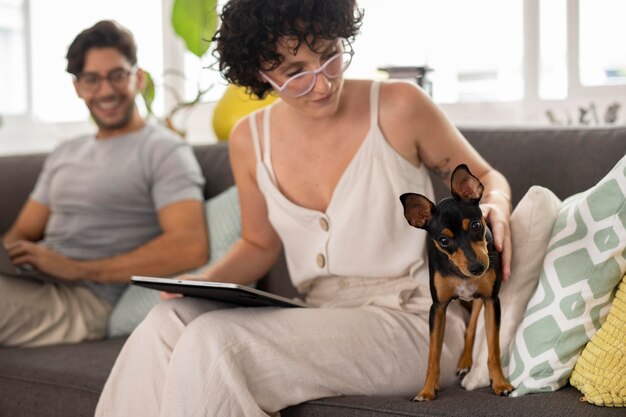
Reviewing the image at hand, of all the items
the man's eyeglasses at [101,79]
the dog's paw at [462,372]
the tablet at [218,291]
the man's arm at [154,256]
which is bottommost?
the dog's paw at [462,372]

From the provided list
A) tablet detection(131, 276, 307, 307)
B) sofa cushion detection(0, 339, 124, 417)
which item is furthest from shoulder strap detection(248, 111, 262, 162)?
sofa cushion detection(0, 339, 124, 417)

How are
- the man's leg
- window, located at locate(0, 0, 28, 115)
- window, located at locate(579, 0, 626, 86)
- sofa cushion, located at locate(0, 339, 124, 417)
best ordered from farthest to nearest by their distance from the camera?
window, located at locate(0, 0, 28, 115) < window, located at locate(579, 0, 626, 86) < the man's leg < sofa cushion, located at locate(0, 339, 124, 417)

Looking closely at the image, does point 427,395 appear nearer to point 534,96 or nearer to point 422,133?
point 422,133

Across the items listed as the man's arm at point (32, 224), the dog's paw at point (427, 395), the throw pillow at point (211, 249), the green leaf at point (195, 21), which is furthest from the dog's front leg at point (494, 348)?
the green leaf at point (195, 21)

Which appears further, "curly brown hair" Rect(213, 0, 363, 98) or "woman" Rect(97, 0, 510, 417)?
"curly brown hair" Rect(213, 0, 363, 98)

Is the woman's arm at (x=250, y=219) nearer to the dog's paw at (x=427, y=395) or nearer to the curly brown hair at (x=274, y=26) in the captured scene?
the curly brown hair at (x=274, y=26)

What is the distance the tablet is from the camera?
67.5 inches

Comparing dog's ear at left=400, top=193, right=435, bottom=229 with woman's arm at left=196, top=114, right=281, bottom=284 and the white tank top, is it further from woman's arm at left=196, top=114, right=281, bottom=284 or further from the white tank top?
woman's arm at left=196, top=114, right=281, bottom=284

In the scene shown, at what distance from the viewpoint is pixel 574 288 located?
5.55 ft

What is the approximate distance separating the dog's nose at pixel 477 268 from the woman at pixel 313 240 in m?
0.15

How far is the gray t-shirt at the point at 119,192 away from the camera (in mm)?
2709

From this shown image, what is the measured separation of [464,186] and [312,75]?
0.55 meters

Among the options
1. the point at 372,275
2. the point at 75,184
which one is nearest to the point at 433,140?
the point at 372,275

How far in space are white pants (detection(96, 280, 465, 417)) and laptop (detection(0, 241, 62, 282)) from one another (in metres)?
0.88
